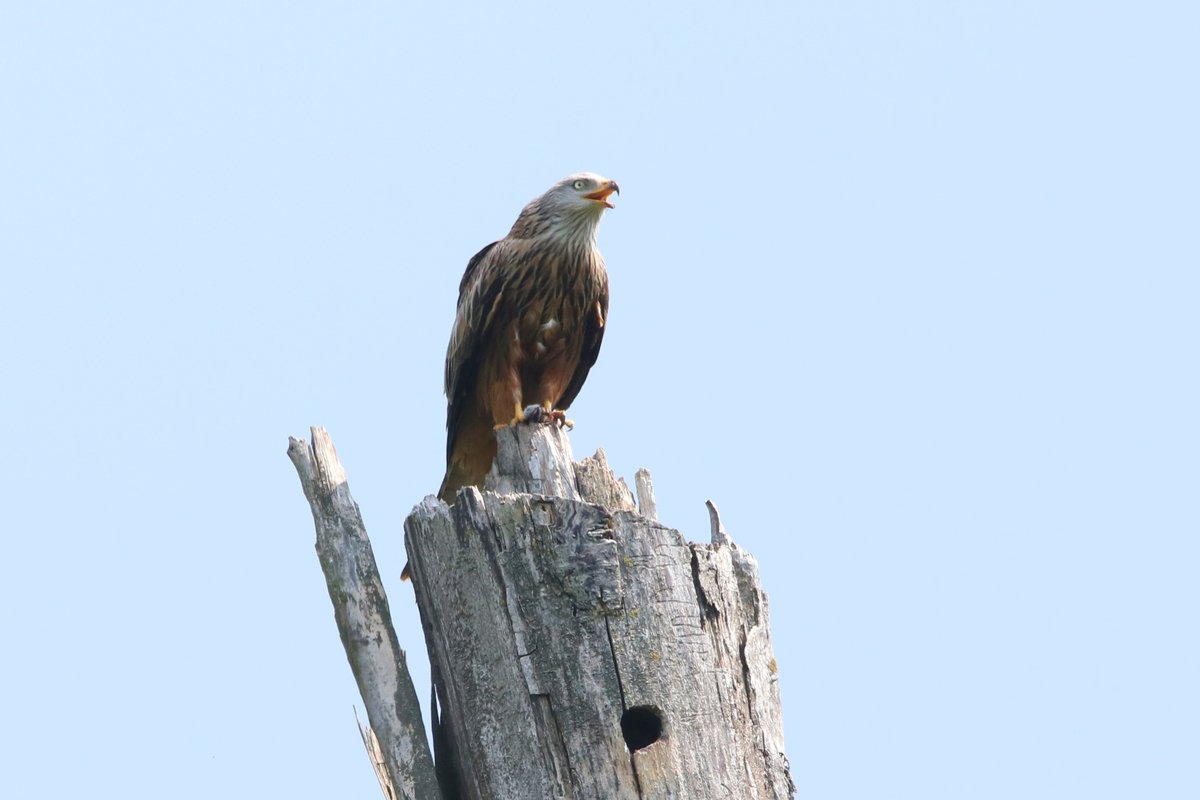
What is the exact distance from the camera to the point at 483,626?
14.2 ft

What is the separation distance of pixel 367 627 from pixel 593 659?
1082 millimetres

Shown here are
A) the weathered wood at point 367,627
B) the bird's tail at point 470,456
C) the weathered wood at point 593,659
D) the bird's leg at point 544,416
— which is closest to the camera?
the weathered wood at point 593,659

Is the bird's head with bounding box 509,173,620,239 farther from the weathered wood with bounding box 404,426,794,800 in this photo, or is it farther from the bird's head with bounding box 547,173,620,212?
the weathered wood with bounding box 404,426,794,800

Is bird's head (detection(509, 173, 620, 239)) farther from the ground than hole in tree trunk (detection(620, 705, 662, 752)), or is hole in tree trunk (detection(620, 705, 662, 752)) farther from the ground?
bird's head (detection(509, 173, 620, 239))

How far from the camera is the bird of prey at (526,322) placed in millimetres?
7340

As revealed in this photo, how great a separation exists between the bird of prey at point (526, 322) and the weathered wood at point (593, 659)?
Result: 2828mm

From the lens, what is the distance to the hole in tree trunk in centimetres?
424

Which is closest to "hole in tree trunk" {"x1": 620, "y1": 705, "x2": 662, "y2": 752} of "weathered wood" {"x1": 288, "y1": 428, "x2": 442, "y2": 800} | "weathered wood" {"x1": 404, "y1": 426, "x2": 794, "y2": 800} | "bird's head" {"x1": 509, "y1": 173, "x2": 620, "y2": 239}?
"weathered wood" {"x1": 404, "y1": 426, "x2": 794, "y2": 800}

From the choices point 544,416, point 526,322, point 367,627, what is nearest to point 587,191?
point 526,322

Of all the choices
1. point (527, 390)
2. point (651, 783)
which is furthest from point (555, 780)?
point (527, 390)

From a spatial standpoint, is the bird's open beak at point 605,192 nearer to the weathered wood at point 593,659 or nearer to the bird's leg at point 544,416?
the bird's leg at point 544,416

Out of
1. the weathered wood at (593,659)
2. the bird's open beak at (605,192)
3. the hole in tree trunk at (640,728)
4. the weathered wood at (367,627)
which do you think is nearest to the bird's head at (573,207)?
the bird's open beak at (605,192)

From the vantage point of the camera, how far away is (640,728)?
429cm

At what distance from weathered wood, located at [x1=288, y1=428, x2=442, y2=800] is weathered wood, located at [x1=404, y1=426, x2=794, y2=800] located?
0.76 ft
